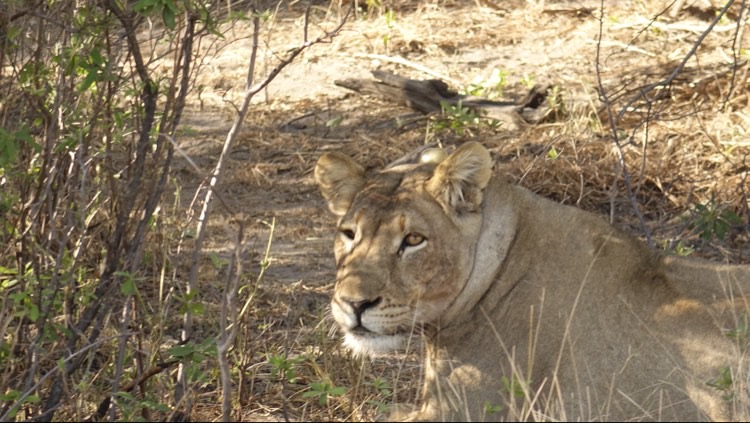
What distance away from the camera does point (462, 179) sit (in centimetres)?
457

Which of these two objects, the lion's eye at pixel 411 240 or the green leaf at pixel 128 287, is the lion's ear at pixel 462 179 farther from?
the green leaf at pixel 128 287

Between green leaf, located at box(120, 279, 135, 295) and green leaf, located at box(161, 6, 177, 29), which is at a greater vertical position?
green leaf, located at box(161, 6, 177, 29)

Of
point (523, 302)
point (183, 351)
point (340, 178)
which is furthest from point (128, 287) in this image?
point (523, 302)

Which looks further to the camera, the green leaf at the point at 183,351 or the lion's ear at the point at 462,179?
the green leaf at the point at 183,351

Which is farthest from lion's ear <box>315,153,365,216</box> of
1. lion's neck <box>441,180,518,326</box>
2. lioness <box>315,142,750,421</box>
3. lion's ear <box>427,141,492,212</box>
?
lion's neck <box>441,180,518,326</box>

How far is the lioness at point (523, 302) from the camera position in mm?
4414

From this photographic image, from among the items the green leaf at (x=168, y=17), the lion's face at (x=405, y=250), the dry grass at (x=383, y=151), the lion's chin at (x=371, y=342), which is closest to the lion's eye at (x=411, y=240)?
the lion's face at (x=405, y=250)

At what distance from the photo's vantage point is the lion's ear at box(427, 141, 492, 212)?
4535mm

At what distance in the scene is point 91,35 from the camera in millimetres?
4879

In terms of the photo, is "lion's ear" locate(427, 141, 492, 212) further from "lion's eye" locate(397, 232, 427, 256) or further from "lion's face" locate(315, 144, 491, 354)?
"lion's eye" locate(397, 232, 427, 256)

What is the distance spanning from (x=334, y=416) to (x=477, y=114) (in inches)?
153

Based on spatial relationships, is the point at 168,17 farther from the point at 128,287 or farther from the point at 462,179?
the point at 462,179

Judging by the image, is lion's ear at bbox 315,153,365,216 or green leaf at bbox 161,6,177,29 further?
lion's ear at bbox 315,153,365,216

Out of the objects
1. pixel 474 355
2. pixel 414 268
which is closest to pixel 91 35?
pixel 414 268
